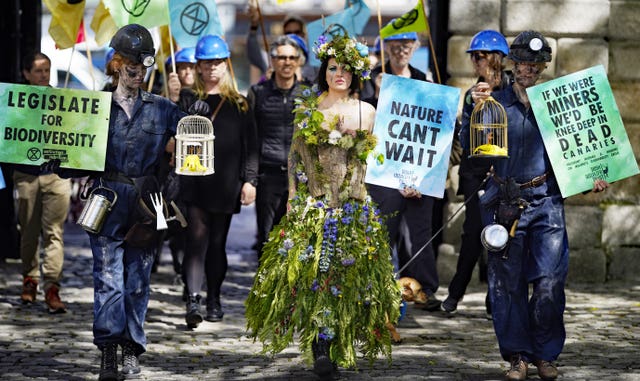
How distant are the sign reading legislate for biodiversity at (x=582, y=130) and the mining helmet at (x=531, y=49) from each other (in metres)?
0.19

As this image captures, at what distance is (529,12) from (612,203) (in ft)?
6.33

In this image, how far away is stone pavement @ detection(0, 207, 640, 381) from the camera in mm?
8195

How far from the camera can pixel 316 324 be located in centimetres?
774

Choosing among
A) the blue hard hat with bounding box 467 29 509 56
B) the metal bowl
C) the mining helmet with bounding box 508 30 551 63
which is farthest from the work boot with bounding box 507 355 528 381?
the blue hard hat with bounding box 467 29 509 56

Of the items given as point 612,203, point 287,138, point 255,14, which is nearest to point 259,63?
point 255,14

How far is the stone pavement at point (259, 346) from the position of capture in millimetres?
8195

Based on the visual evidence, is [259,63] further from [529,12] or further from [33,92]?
[33,92]

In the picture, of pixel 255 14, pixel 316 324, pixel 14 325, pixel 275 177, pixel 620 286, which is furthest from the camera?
pixel 255 14

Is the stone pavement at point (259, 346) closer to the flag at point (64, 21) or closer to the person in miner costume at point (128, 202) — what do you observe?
the person in miner costume at point (128, 202)

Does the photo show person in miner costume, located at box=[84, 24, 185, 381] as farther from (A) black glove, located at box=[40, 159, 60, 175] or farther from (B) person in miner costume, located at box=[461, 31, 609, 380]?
(B) person in miner costume, located at box=[461, 31, 609, 380]

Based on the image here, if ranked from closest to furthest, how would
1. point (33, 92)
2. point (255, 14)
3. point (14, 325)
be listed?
point (33, 92) → point (14, 325) → point (255, 14)

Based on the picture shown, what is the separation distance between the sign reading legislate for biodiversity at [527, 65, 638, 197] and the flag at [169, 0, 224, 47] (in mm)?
3921

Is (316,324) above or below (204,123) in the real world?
below

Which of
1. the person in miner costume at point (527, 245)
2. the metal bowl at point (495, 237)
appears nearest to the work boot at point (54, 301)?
the person in miner costume at point (527, 245)
